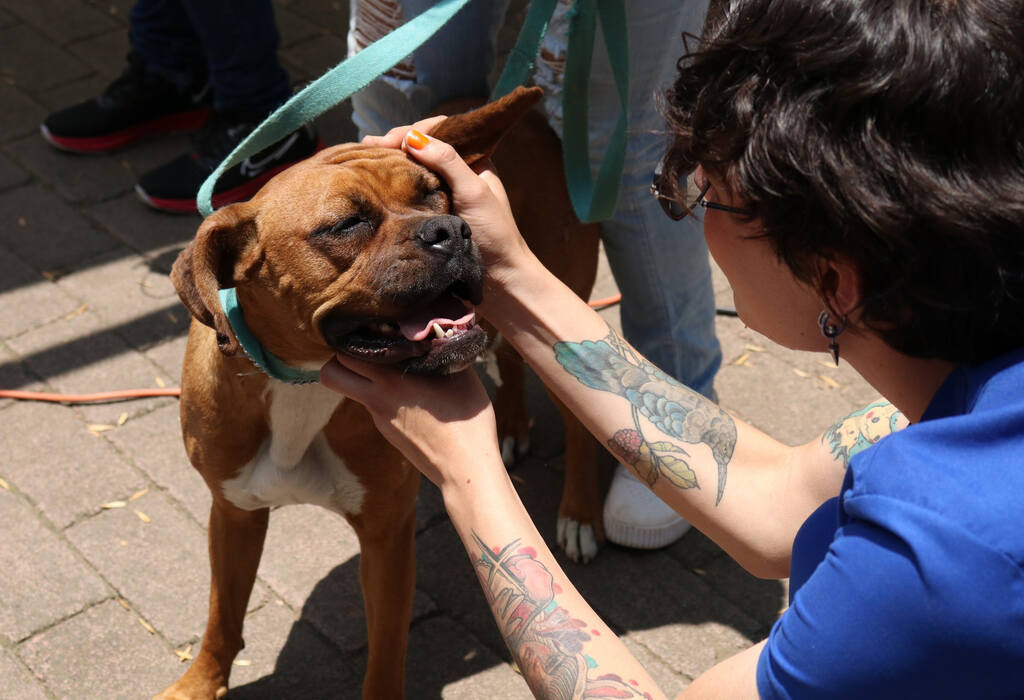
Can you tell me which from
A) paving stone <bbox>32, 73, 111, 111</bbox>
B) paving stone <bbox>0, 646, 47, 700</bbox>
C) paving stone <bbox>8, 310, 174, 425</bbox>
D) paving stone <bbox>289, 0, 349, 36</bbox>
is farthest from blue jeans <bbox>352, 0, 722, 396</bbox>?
paving stone <bbox>289, 0, 349, 36</bbox>

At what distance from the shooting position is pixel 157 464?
148 inches

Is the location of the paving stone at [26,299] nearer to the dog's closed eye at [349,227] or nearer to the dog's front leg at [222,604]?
the dog's front leg at [222,604]

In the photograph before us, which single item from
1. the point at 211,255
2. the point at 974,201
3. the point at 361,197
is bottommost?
the point at 211,255

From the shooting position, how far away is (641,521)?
11.8 feet

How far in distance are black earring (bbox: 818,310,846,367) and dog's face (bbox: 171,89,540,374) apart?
760mm

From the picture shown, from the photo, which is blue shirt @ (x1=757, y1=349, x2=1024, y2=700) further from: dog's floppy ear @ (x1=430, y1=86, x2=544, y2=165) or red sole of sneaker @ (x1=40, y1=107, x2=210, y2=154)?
red sole of sneaker @ (x1=40, y1=107, x2=210, y2=154)

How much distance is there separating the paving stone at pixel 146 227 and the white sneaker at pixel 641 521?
2375 millimetres

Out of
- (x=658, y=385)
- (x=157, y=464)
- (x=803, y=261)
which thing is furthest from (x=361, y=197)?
(x=157, y=464)

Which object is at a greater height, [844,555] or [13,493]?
[844,555]

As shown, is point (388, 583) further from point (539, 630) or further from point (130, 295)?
point (130, 295)

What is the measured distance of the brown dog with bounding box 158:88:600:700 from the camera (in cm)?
227

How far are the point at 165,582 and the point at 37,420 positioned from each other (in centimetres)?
101

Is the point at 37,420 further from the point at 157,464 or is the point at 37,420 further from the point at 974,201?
the point at 974,201

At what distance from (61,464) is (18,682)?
0.94m
